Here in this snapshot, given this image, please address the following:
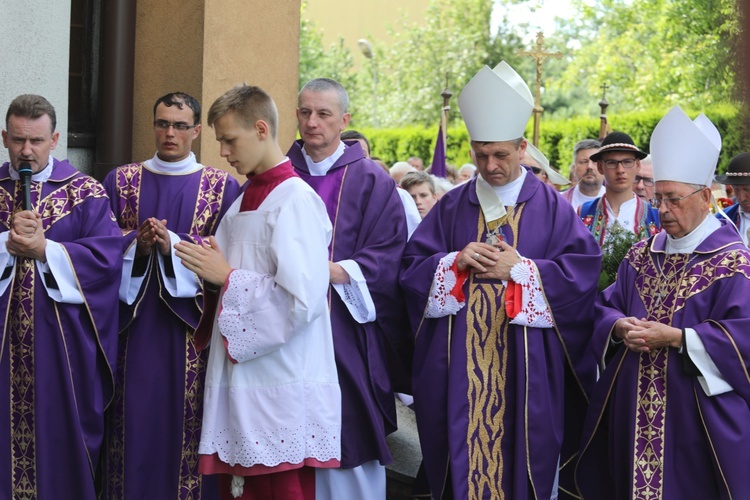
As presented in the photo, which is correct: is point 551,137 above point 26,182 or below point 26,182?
above

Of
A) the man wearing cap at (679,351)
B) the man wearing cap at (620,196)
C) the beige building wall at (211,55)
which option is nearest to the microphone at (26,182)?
the beige building wall at (211,55)

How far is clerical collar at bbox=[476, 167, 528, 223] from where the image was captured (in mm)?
4395

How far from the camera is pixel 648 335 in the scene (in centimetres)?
374

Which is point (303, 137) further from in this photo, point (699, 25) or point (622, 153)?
point (699, 25)

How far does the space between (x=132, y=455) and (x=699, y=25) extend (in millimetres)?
4562

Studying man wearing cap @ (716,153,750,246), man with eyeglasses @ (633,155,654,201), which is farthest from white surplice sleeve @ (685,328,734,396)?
man with eyeglasses @ (633,155,654,201)

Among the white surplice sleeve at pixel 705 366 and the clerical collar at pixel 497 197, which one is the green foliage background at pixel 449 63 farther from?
the white surplice sleeve at pixel 705 366

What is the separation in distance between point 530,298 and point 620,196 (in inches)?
96.1

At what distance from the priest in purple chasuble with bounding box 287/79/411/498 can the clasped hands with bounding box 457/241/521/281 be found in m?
0.53

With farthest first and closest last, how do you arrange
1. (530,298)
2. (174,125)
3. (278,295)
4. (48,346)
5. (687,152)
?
(174,125)
(48,346)
(530,298)
(687,152)
(278,295)

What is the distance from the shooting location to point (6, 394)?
14.9 feet

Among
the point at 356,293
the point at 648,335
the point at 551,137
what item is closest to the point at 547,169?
the point at 356,293

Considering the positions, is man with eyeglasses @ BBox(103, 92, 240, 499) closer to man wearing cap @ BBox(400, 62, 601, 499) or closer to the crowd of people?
the crowd of people

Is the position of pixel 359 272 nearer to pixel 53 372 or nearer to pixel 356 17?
pixel 53 372
